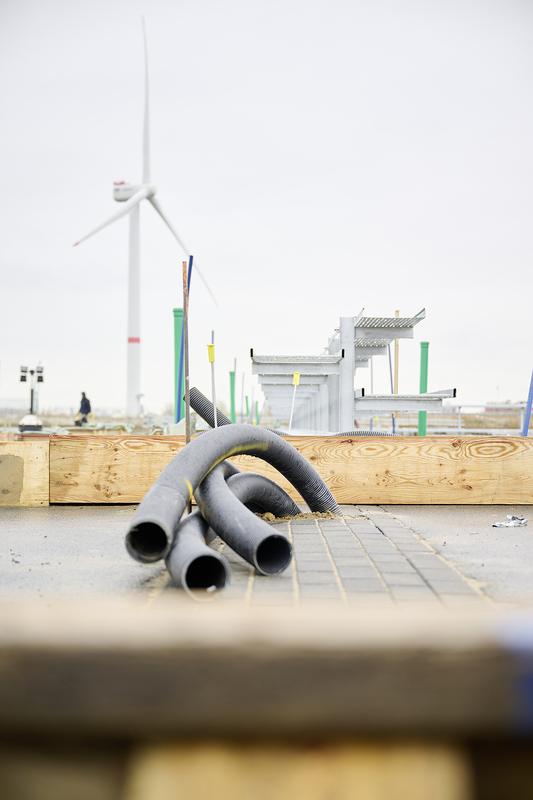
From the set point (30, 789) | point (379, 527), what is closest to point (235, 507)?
point (379, 527)

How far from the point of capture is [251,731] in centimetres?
86

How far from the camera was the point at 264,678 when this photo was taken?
0.83m

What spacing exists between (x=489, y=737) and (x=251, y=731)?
29 cm

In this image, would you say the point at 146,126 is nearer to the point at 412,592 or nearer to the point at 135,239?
the point at 135,239

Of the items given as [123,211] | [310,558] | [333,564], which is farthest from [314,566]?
[123,211]

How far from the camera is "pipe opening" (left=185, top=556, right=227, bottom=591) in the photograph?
11.2 feet

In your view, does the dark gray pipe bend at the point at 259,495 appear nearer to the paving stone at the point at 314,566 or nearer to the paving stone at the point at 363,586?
the paving stone at the point at 314,566

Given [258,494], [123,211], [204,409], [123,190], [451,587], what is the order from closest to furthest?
[451,587] → [258,494] → [204,409] → [123,211] → [123,190]

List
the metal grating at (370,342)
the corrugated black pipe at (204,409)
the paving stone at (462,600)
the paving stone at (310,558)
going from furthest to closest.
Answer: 1. the metal grating at (370,342)
2. the corrugated black pipe at (204,409)
3. the paving stone at (310,558)
4. the paving stone at (462,600)

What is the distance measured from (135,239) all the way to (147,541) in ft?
78.9

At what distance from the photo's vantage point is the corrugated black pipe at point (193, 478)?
3.57 m

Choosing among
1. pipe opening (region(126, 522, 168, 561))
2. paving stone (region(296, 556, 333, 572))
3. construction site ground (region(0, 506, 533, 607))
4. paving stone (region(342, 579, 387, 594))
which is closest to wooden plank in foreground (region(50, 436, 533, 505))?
construction site ground (region(0, 506, 533, 607))

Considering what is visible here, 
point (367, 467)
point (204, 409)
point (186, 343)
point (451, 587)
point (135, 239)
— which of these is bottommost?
point (451, 587)

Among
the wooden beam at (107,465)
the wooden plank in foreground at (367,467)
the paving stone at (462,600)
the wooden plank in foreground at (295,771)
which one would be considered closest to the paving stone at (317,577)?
the paving stone at (462,600)
